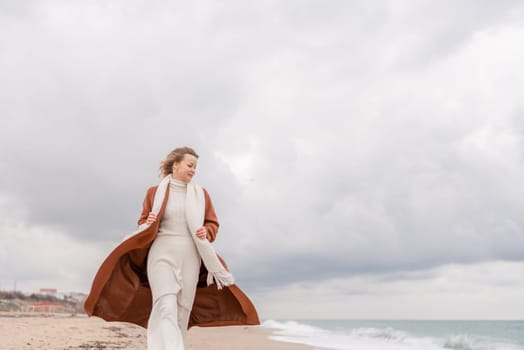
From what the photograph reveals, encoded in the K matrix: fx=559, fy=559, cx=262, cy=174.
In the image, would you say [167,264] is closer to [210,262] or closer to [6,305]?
[210,262]

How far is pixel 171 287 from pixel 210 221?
76cm

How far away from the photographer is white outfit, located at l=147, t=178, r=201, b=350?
16.1ft

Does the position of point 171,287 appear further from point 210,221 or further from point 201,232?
point 210,221

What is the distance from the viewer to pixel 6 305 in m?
45.0

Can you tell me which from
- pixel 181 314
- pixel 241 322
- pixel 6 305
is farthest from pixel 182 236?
pixel 6 305

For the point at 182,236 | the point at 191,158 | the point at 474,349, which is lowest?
the point at 474,349

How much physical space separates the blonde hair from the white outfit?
0.22 meters

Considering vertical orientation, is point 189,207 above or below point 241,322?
above

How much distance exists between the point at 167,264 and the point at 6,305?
1797 inches

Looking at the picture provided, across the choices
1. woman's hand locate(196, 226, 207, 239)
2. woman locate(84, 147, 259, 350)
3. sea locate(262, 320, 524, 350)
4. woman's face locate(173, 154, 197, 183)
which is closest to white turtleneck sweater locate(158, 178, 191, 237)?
woman locate(84, 147, 259, 350)

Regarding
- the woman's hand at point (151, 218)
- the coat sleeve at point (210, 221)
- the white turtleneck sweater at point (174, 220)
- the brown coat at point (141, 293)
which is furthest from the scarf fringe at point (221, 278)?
the woman's hand at point (151, 218)

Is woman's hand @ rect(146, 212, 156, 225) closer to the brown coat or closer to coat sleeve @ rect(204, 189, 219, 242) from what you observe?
the brown coat

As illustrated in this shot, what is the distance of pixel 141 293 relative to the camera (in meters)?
5.47

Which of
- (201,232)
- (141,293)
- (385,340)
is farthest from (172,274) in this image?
(385,340)
